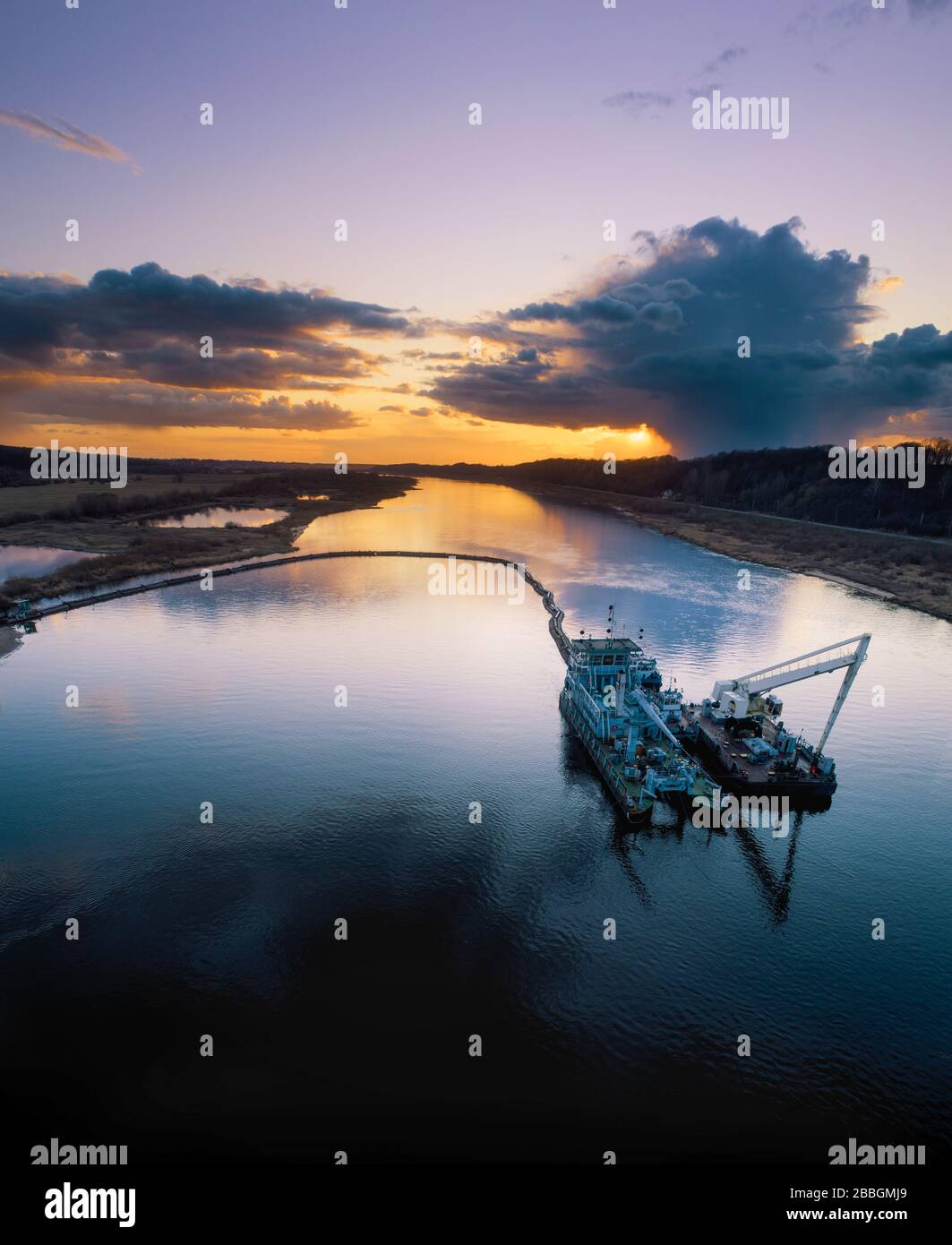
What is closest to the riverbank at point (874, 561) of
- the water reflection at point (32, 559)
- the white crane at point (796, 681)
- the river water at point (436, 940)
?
the river water at point (436, 940)

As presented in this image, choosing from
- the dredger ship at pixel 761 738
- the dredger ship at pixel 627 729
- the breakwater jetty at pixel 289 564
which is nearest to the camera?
the dredger ship at pixel 627 729

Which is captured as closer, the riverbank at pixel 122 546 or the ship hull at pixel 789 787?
the ship hull at pixel 789 787

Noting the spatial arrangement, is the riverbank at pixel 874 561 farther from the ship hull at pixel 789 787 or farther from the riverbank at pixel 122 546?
the riverbank at pixel 122 546

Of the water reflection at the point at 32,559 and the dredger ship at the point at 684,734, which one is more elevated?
the water reflection at the point at 32,559

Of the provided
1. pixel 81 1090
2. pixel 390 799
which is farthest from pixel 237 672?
pixel 81 1090

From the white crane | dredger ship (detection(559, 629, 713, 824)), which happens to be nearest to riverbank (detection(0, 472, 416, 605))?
dredger ship (detection(559, 629, 713, 824))

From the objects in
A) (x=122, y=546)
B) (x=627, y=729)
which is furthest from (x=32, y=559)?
(x=627, y=729)

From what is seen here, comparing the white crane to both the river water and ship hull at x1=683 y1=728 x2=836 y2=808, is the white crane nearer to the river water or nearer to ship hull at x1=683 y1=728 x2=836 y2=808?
ship hull at x1=683 y1=728 x2=836 y2=808
